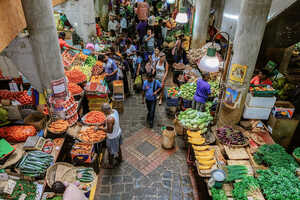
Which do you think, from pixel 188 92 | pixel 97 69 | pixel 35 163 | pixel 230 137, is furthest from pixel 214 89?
pixel 35 163

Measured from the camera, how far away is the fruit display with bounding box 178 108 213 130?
636 cm

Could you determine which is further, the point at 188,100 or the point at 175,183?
the point at 188,100

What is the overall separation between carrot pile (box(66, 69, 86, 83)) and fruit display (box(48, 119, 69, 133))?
241 cm

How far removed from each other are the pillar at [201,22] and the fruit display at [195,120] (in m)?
6.69

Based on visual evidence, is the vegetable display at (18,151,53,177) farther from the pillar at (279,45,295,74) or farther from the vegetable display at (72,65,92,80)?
the pillar at (279,45,295,74)

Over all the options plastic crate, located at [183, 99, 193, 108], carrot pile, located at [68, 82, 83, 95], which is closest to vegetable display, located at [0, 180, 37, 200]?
carrot pile, located at [68, 82, 83, 95]

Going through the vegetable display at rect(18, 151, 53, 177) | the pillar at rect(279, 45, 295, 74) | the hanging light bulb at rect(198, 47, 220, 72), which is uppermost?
the hanging light bulb at rect(198, 47, 220, 72)

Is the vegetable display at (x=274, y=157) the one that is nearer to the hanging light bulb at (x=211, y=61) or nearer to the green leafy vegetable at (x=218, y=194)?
the green leafy vegetable at (x=218, y=194)

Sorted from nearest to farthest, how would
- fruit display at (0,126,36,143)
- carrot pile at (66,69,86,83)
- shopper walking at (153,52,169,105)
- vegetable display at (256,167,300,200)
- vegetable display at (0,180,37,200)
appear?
vegetable display at (0,180,37,200)
vegetable display at (256,167,300,200)
fruit display at (0,126,36,143)
carrot pile at (66,69,86,83)
shopper walking at (153,52,169,105)

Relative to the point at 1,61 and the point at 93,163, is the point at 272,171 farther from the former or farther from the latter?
the point at 1,61

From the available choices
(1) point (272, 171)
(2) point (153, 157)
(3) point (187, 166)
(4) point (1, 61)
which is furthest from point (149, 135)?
(4) point (1, 61)

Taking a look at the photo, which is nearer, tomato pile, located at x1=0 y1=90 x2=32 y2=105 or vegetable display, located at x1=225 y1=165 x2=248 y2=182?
vegetable display, located at x1=225 y1=165 x2=248 y2=182

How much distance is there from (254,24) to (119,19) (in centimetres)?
1274

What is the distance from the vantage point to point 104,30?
17.3m
